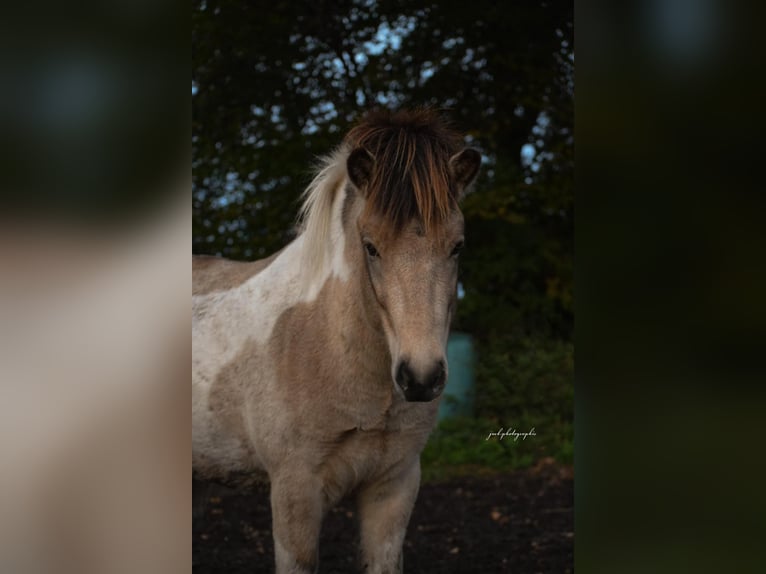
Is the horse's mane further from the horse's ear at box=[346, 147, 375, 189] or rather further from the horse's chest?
the horse's chest

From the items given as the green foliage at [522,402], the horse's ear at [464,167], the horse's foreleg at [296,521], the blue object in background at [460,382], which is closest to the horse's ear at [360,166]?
the horse's ear at [464,167]

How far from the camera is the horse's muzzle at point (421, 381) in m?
2.14

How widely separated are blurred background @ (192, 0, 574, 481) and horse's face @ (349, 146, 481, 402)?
3.40 ft

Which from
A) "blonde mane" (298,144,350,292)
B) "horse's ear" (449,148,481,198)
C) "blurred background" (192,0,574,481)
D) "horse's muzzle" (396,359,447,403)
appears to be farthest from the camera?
"blurred background" (192,0,574,481)

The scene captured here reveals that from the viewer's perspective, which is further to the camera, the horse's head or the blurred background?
the blurred background

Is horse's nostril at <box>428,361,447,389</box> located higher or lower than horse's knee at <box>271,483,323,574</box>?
higher

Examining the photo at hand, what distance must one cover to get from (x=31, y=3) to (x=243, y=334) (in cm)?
145

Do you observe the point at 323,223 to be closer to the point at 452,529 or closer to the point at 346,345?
the point at 346,345

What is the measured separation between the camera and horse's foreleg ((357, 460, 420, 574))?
2684 mm

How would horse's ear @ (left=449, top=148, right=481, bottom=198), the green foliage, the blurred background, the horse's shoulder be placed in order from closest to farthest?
horse's ear @ (left=449, top=148, right=481, bottom=198)
the horse's shoulder
the blurred background
the green foliage

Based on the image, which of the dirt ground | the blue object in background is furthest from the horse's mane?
the blue object in background

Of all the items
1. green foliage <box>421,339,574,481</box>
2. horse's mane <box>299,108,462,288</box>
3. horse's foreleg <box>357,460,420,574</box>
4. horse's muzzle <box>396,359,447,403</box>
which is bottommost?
green foliage <box>421,339,574,481</box>

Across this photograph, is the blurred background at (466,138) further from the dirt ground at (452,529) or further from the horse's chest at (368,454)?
the horse's chest at (368,454)

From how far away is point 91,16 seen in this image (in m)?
1.66
